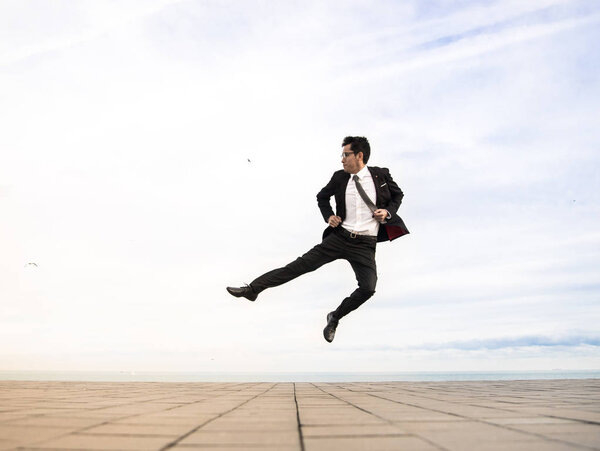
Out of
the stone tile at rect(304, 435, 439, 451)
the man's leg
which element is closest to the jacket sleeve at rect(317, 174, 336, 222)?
the man's leg

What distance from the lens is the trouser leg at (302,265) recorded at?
5.12 metres

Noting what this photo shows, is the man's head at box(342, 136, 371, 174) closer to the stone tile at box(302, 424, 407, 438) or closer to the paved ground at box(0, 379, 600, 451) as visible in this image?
the paved ground at box(0, 379, 600, 451)

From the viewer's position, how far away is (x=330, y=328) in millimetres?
5602

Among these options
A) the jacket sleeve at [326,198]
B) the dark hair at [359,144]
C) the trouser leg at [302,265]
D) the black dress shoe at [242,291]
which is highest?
the dark hair at [359,144]

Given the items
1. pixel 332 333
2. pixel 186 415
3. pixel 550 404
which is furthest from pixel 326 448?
pixel 332 333

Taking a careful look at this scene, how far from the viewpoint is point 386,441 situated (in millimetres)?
1710

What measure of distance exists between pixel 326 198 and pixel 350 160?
0.52 m

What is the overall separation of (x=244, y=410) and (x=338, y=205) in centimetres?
289

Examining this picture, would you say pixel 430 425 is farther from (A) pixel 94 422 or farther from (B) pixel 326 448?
(A) pixel 94 422

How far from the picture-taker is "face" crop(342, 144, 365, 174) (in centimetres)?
516

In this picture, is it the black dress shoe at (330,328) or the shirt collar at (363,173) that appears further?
the black dress shoe at (330,328)

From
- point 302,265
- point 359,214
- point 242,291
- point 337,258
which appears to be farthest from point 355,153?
point 242,291

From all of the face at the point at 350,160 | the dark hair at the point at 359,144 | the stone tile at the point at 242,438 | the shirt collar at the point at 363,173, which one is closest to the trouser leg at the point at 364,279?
the shirt collar at the point at 363,173

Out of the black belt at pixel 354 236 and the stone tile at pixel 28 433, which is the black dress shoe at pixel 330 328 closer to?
the black belt at pixel 354 236
